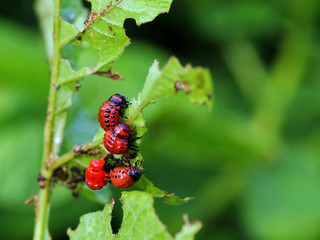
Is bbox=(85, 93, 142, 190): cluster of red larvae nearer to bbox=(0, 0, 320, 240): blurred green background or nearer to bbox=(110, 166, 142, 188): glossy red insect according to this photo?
bbox=(110, 166, 142, 188): glossy red insect

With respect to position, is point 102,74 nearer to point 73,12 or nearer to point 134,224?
point 73,12

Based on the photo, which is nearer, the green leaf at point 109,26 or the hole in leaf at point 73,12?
the green leaf at point 109,26

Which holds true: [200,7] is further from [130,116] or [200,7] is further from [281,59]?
[130,116]

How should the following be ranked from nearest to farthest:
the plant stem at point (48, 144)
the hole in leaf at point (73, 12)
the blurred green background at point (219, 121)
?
the plant stem at point (48, 144), the hole in leaf at point (73, 12), the blurred green background at point (219, 121)

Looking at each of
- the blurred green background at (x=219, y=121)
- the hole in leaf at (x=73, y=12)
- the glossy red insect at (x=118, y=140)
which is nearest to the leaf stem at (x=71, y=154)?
the glossy red insect at (x=118, y=140)

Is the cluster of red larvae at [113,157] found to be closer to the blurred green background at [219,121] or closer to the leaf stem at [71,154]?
the leaf stem at [71,154]

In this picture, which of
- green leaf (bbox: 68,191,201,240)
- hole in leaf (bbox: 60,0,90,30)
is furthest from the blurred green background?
green leaf (bbox: 68,191,201,240)
